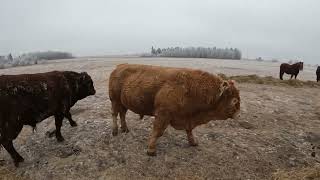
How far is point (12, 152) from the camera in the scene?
10523mm

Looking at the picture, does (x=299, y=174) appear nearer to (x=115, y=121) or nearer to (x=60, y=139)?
(x=115, y=121)

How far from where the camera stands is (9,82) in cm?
1035

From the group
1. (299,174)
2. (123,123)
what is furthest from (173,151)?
(299,174)

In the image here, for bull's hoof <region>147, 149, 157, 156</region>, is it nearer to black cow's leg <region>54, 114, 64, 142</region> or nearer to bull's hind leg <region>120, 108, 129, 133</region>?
bull's hind leg <region>120, 108, 129, 133</region>

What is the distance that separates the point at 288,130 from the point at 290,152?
168 cm

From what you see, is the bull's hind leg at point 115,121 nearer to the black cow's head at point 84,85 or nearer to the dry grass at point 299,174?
the black cow's head at point 84,85

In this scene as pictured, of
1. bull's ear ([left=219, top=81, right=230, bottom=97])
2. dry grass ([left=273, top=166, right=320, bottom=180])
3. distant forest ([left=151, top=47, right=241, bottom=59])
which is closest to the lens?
dry grass ([left=273, top=166, right=320, bottom=180])

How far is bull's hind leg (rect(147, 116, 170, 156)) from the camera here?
10.3 meters

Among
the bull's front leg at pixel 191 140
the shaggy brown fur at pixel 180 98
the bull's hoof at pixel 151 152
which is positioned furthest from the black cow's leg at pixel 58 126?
the bull's front leg at pixel 191 140

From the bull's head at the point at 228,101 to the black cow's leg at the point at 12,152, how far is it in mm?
4623

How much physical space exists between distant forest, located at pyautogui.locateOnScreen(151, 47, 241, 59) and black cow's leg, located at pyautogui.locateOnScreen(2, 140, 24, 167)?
2141 inches

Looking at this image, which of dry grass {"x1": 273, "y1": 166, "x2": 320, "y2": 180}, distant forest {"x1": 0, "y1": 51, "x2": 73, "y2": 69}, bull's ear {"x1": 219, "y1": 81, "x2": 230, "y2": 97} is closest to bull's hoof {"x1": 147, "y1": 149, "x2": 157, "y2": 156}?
bull's ear {"x1": 219, "y1": 81, "x2": 230, "y2": 97}

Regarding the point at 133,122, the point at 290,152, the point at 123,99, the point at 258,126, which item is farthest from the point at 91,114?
the point at 290,152

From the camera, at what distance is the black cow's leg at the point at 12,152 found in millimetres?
10367
